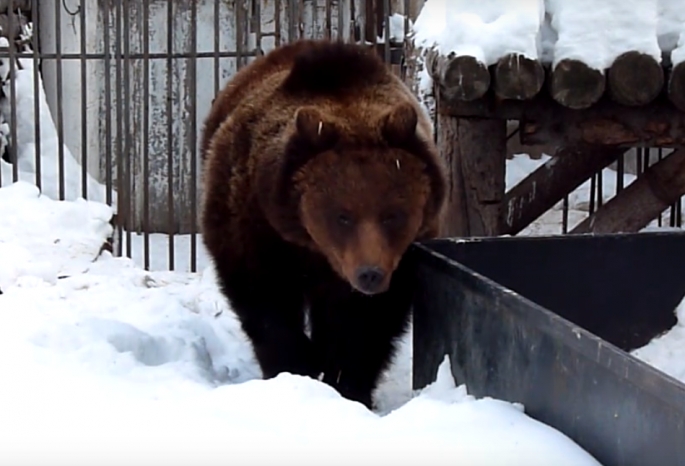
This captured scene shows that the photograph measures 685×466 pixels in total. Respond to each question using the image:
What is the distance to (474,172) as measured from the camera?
17.1 feet

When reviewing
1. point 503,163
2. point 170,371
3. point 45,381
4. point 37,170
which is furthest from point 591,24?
point 37,170

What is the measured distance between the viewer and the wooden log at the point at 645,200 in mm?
5750

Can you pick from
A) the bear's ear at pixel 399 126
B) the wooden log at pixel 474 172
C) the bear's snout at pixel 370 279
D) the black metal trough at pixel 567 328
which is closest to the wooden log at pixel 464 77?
the wooden log at pixel 474 172

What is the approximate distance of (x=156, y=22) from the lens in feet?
27.4

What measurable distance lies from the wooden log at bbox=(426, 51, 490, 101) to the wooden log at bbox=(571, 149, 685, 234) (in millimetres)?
1337

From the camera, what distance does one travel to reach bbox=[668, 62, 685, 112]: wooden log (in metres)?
4.69

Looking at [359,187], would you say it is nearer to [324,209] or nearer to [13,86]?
[324,209]

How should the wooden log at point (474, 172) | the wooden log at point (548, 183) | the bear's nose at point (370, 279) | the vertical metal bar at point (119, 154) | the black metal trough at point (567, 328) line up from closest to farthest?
the black metal trough at point (567, 328), the bear's nose at point (370, 279), the wooden log at point (474, 172), the wooden log at point (548, 183), the vertical metal bar at point (119, 154)

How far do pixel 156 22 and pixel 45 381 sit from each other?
18.9ft

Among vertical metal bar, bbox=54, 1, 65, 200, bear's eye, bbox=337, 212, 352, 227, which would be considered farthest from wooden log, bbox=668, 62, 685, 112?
vertical metal bar, bbox=54, 1, 65, 200

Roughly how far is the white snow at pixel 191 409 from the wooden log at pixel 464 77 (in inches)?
51.3

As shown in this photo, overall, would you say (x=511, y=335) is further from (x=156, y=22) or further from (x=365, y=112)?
(x=156, y=22)

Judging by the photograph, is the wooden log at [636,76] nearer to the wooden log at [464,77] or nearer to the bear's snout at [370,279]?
the wooden log at [464,77]

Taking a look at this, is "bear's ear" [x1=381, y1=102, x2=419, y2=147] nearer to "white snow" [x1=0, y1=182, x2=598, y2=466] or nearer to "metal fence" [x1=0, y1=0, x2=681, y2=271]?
"white snow" [x1=0, y1=182, x2=598, y2=466]
